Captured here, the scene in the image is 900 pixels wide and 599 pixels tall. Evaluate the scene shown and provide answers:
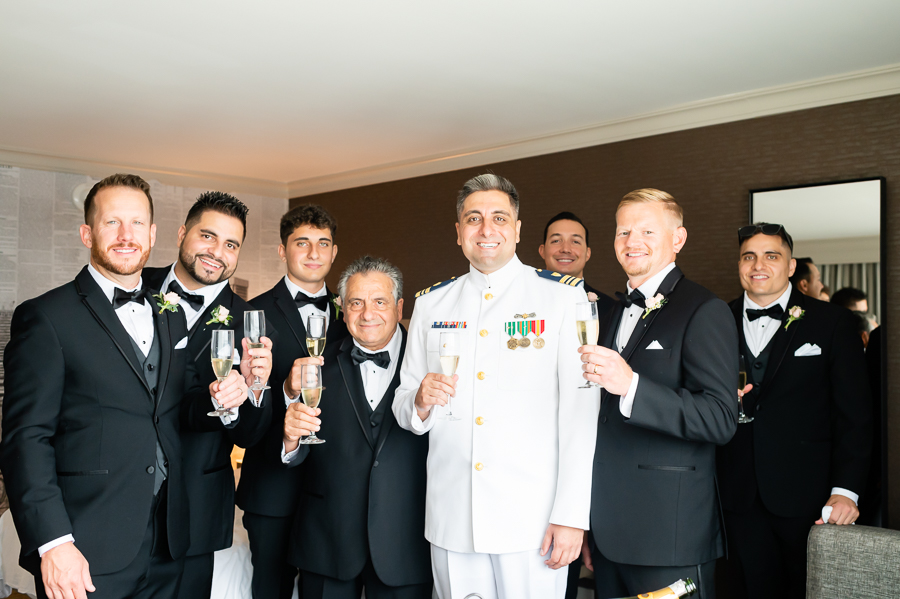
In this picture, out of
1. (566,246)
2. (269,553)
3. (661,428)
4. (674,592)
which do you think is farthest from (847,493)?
(269,553)

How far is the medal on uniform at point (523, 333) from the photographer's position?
2.56 m

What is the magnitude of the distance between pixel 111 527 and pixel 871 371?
4.01 metres

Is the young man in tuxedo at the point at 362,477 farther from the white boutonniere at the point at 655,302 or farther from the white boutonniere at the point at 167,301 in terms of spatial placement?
the white boutonniere at the point at 655,302

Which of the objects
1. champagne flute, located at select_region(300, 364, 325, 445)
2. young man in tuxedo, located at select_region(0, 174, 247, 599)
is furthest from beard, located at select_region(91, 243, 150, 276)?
champagne flute, located at select_region(300, 364, 325, 445)

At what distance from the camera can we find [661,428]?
2211mm

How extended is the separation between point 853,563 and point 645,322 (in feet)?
3.58

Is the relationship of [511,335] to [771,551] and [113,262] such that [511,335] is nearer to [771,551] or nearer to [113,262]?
[113,262]

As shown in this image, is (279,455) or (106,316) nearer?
(106,316)

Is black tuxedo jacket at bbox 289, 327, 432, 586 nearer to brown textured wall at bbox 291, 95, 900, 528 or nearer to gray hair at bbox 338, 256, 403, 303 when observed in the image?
gray hair at bbox 338, 256, 403, 303

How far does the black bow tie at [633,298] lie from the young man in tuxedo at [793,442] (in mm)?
1029

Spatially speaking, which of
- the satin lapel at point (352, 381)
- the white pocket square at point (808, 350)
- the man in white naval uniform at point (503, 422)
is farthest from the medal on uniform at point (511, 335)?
the white pocket square at point (808, 350)

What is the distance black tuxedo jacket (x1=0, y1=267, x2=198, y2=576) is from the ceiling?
1746 mm

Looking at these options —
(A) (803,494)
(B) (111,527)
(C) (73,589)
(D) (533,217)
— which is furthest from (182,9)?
(A) (803,494)

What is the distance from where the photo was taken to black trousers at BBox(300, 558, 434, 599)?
268 centimetres
